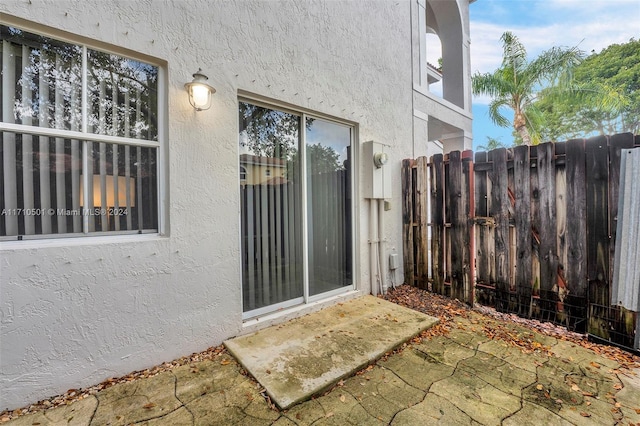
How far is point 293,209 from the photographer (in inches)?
144

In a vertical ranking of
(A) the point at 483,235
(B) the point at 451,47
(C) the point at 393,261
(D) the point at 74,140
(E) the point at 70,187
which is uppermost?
(B) the point at 451,47

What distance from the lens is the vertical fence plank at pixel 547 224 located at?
3260 mm

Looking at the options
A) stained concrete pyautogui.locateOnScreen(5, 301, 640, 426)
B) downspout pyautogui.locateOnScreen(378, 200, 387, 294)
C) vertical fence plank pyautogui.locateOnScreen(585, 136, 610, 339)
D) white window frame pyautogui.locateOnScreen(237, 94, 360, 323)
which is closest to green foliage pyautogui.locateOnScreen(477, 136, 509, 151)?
downspout pyautogui.locateOnScreen(378, 200, 387, 294)

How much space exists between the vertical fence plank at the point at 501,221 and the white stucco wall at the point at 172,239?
2435 mm

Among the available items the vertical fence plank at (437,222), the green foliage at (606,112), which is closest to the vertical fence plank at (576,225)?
the vertical fence plank at (437,222)

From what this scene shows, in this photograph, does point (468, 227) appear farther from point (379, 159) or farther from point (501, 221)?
point (379, 159)

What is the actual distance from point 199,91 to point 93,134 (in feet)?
3.31

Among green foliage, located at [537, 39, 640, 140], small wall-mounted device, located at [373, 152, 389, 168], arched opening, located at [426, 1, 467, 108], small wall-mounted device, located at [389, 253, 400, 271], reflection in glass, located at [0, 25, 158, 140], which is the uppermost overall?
green foliage, located at [537, 39, 640, 140]

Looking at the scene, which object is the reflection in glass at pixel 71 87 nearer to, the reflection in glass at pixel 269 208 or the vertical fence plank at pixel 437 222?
the reflection in glass at pixel 269 208

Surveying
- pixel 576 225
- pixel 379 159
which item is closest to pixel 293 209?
pixel 379 159

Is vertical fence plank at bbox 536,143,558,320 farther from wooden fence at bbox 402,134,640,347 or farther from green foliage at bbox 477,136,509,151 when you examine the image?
green foliage at bbox 477,136,509,151

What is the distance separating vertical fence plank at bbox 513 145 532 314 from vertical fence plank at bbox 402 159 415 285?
161 cm

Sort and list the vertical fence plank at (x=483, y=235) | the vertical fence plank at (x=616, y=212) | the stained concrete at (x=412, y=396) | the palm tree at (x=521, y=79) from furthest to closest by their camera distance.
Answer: the palm tree at (x=521, y=79), the vertical fence plank at (x=483, y=235), the vertical fence plank at (x=616, y=212), the stained concrete at (x=412, y=396)

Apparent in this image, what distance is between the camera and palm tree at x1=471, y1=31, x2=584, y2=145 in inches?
382
